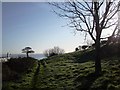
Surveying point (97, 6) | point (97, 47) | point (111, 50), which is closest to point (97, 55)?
point (97, 47)

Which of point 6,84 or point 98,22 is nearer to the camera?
point 6,84

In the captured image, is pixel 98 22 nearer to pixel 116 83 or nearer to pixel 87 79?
pixel 87 79

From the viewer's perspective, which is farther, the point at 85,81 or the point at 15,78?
the point at 15,78

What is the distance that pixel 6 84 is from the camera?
1861 cm

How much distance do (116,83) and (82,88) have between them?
7.23 ft

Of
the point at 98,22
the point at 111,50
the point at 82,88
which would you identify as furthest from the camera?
the point at 111,50

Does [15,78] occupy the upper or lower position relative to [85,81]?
upper

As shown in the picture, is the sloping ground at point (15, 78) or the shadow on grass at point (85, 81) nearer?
the shadow on grass at point (85, 81)

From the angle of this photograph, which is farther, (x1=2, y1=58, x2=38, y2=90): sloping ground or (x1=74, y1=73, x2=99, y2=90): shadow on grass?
(x1=2, y1=58, x2=38, y2=90): sloping ground

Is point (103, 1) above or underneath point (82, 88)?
above

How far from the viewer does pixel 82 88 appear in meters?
16.5

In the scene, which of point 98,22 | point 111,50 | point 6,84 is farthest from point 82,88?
point 111,50

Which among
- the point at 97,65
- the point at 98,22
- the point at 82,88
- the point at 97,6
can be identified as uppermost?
the point at 97,6

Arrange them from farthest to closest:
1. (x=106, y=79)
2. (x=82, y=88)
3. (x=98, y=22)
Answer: (x=98, y=22) < (x=106, y=79) < (x=82, y=88)
